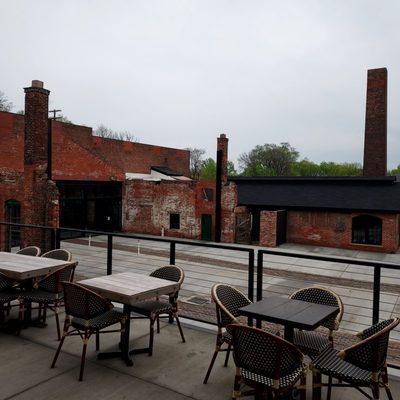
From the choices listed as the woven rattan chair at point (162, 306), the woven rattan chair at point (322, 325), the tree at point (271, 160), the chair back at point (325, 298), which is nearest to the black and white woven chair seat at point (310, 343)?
the woven rattan chair at point (322, 325)

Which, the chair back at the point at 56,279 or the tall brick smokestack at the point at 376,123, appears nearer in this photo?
the chair back at the point at 56,279

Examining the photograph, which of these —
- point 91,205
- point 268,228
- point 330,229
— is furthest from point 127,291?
point 91,205

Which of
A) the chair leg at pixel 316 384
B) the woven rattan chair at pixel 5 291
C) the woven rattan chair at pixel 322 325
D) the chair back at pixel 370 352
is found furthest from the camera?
the woven rattan chair at pixel 5 291

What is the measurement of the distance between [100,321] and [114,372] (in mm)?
534

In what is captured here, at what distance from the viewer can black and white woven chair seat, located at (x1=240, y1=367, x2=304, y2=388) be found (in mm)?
2971

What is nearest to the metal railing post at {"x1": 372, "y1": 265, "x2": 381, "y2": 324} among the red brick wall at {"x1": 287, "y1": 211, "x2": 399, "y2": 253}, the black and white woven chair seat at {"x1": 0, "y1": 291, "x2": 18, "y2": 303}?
the black and white woven chair seat at {"x1": 0, "y1": 291, "x2": 18, "y2": 303}

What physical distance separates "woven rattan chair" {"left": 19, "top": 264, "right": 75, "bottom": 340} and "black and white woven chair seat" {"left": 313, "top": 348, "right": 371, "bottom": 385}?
3164 mm

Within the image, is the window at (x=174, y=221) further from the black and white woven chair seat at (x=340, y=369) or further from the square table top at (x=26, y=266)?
the black and white woven chair seat at (x=340, y=369)

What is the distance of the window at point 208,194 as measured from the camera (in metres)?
24.0

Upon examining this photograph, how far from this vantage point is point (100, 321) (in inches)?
164

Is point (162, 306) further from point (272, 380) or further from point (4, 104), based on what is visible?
point (4, 104)

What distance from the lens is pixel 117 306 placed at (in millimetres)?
6039

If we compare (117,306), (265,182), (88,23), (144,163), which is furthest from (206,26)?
(144,163)

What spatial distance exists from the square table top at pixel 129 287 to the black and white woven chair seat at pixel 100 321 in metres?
0.23
